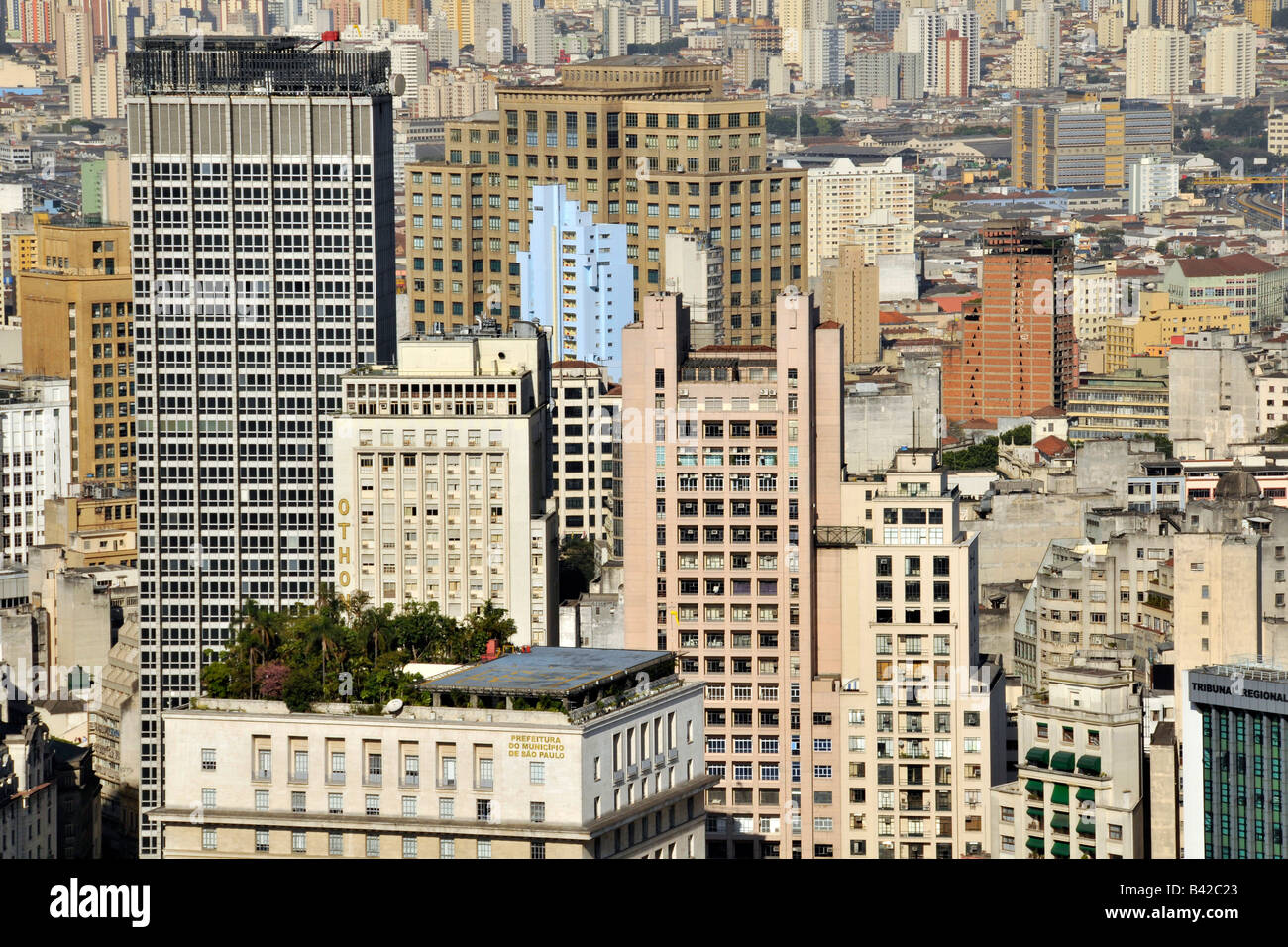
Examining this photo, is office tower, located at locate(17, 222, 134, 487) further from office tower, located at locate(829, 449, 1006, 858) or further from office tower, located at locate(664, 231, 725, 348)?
office tower, located at locate(829, 449, 1006, 858)

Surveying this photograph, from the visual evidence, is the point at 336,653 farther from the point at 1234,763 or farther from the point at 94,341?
the point at 94,341

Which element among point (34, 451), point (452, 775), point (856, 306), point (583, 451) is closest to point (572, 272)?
point (583, 451)

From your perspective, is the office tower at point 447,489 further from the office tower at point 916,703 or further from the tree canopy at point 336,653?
the tree canopy at point 336,653

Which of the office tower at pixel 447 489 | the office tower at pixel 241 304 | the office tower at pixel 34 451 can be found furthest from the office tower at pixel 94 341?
the office tower at pixel 447 489

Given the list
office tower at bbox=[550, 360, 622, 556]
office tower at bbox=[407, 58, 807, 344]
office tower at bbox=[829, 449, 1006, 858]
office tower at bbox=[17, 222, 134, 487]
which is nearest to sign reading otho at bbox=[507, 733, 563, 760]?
office tower at bbox=[829, 449, 1006, 858]

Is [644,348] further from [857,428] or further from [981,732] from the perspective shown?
[857,428]

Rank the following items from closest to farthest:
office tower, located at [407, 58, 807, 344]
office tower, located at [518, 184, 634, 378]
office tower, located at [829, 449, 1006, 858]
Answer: office tower, located at [829, 449, 1006, 858] < office tower, located at [518, 184, 634, 378] < office tower, located at [407, 58, 807, 344]

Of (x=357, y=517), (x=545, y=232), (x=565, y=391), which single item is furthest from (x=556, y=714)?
→ (x=545, y=232)
